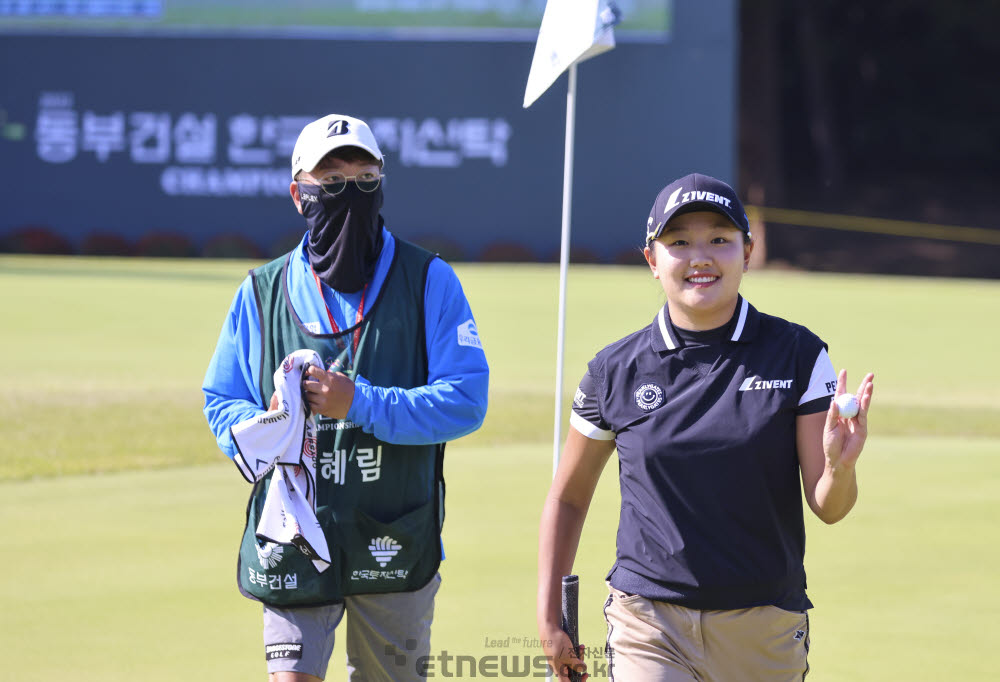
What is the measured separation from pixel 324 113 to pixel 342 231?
26.4 m

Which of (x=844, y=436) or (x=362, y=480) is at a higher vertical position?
(x=844, y=436)

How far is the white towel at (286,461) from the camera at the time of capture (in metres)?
3.73

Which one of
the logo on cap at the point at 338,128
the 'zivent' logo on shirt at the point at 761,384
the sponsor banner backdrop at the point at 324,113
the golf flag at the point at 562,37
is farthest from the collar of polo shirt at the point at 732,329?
the sponsor banner backdrop at the point at 324,113

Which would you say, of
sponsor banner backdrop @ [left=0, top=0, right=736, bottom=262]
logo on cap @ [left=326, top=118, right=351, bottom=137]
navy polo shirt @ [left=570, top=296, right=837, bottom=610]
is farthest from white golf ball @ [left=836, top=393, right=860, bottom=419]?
sponsor banner backdrop @ [left=0, top=0, right=736, bottom=262]

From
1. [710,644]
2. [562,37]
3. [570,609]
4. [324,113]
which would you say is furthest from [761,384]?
[324,113]

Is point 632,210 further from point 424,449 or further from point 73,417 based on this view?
point 424,449

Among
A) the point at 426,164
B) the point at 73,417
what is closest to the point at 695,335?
the point at 73,417

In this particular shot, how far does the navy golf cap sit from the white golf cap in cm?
89

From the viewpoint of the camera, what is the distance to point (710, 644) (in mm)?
3406

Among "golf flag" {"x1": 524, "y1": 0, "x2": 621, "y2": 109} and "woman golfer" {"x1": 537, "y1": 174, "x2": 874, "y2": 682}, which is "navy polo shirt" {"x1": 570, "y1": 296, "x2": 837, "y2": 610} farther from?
"golf flag" {"x1": 524, "y1": 0, "x2": 621, "y2": 109}

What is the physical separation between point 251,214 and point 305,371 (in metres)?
26.4

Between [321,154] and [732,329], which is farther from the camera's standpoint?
[321,154]

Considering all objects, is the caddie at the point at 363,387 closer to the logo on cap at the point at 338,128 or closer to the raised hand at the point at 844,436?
the logo on cap at the point at 338,128

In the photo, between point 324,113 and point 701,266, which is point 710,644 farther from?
point 324,113
